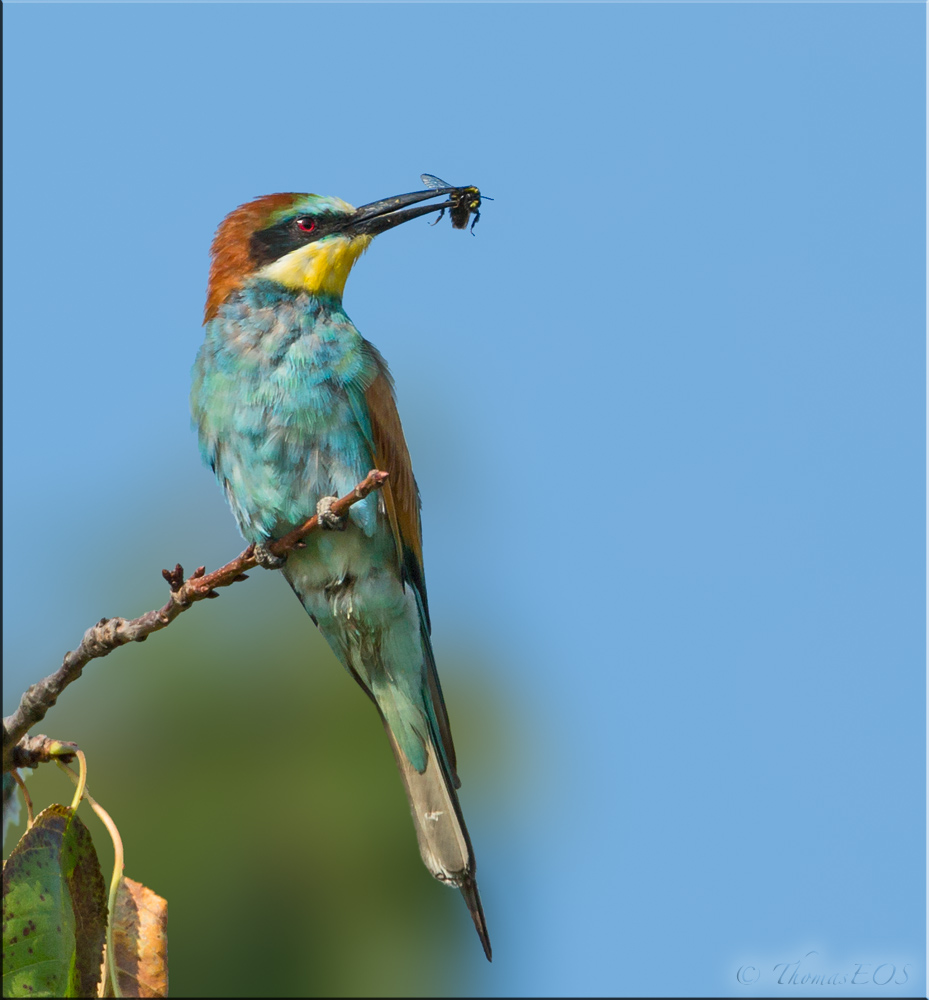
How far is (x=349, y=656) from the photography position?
361 centimetres

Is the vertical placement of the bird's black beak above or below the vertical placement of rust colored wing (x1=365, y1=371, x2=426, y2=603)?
above

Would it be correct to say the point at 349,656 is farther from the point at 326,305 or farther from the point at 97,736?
the point at 97,736

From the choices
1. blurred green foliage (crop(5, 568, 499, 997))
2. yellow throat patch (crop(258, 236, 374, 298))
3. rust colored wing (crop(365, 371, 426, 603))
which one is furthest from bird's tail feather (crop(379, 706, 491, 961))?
blurred green foliage (crop(5, 568, 499, 997))

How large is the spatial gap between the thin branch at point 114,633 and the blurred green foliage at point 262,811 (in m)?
4.52

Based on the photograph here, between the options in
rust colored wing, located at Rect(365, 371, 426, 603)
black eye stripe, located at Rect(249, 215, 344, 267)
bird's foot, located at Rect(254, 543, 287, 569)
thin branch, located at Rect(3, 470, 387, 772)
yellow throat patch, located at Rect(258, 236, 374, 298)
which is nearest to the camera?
thin branch, located at Rect(3, 470, 387, 772)

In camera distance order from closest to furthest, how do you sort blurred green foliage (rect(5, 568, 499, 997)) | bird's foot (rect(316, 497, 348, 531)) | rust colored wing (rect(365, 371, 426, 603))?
bird's foot (rect(316, 497, 348, 531)) → rust colored wing (rect(365, 371, 426, 603)) → blurred green foliage (rect(5, 568, 499, 997))

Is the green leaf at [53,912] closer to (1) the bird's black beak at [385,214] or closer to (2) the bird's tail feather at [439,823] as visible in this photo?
(2) the bird's tail feather at [439,823]

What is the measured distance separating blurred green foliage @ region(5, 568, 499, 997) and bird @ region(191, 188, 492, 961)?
12.1 ft

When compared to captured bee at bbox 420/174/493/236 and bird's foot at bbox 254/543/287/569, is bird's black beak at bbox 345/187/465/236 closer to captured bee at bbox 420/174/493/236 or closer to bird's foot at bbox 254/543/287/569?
captured bee at bbox 420/174/493/236

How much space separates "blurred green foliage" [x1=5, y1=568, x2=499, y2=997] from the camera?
700cm

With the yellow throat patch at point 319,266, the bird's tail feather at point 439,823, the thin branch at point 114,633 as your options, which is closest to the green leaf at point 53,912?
the thin branch at point 114,633

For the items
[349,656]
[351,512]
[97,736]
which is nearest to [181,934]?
[97,736]

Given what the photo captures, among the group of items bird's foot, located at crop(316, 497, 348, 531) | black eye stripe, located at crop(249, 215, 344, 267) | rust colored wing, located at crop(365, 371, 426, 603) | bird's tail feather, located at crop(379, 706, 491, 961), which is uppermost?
black eye stripe, located at crop(249, 215, 344, 267)

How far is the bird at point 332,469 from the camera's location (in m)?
3.26
